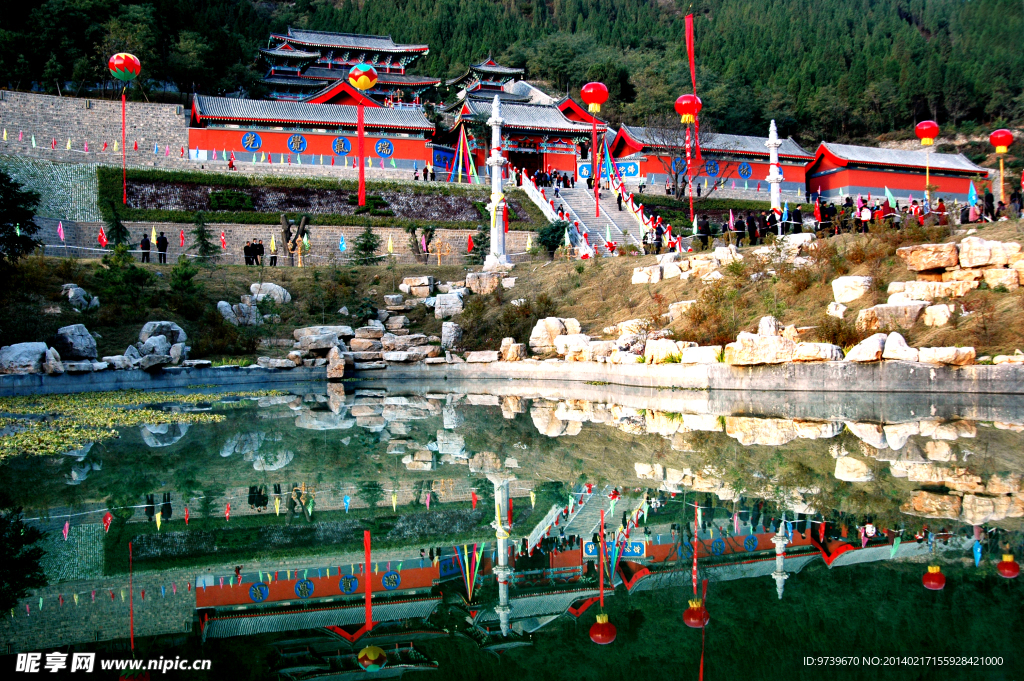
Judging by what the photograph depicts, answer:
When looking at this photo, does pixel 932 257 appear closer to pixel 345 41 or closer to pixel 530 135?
pixel 530 135

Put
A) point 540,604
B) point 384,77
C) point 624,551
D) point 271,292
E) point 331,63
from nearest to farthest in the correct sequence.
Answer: point 540,604 → point 624,551 → point 271,292 → point 384,77 → point 331,63

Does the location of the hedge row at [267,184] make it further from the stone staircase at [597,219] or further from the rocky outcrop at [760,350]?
the rocky outcrop at [760,350]

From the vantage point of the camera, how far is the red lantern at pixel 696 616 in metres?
3.83

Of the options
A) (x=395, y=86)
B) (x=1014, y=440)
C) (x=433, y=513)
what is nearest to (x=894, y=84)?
(x=395, y=86)

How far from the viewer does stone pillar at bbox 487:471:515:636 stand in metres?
4.18

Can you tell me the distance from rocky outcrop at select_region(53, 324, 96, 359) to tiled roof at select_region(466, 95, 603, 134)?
78.6 ft

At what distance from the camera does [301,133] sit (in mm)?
35438

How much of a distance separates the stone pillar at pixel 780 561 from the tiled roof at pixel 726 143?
3460 centimetres

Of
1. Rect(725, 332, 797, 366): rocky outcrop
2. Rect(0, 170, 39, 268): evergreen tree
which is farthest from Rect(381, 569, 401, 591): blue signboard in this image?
Rect(0, 170, 39, 268): evergreen tree

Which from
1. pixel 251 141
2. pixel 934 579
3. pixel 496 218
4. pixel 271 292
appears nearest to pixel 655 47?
pixel 251 141

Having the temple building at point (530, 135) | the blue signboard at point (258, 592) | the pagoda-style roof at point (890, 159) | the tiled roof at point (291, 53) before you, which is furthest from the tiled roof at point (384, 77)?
the blue signboard at point (258, 592)

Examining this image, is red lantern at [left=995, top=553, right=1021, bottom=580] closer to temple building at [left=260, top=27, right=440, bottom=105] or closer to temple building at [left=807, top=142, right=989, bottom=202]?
temple building at [left=807, top=142, right=989, bottom=202]

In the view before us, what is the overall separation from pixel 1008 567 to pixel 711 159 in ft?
122

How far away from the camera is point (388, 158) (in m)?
36.2
